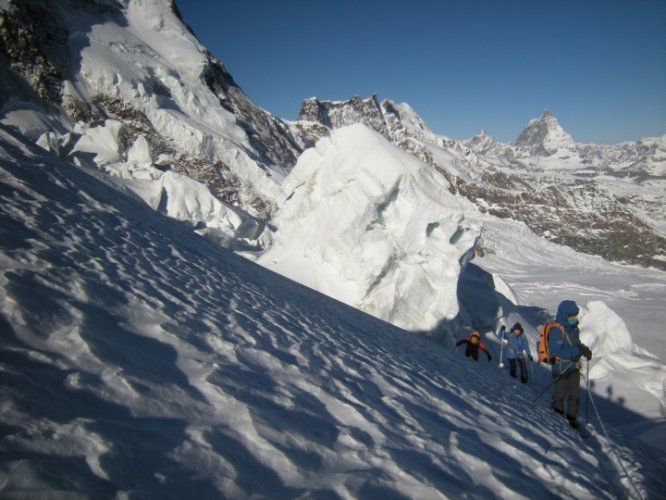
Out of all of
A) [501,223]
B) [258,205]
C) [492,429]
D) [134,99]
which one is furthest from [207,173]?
[501,223]

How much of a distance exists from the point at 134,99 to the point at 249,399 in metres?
34.1

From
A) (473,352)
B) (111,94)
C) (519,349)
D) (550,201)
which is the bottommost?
(473,352)

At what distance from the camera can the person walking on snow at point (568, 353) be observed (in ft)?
15.5

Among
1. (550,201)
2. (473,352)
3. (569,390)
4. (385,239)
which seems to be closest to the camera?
(569,390)

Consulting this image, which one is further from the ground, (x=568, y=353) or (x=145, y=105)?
(x=145, y=105)

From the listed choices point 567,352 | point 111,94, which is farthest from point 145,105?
point 567,352

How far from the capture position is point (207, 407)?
1940mm

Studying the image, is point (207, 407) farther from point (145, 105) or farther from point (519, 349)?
point (145, 105)

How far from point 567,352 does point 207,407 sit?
4.71 m

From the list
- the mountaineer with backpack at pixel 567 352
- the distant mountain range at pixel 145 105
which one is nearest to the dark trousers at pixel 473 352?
the mountaineer with backpack at pixel 567 352

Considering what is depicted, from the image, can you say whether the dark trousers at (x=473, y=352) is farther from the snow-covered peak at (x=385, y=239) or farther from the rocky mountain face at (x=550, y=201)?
the rocky mountain face at (x=550, y=201)

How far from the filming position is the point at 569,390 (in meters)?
4.85

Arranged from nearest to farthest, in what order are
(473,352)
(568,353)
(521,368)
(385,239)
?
(568,353) → (521,368) → (473,352) → (385,239)

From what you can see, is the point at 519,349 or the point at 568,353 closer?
the point at 568,353
